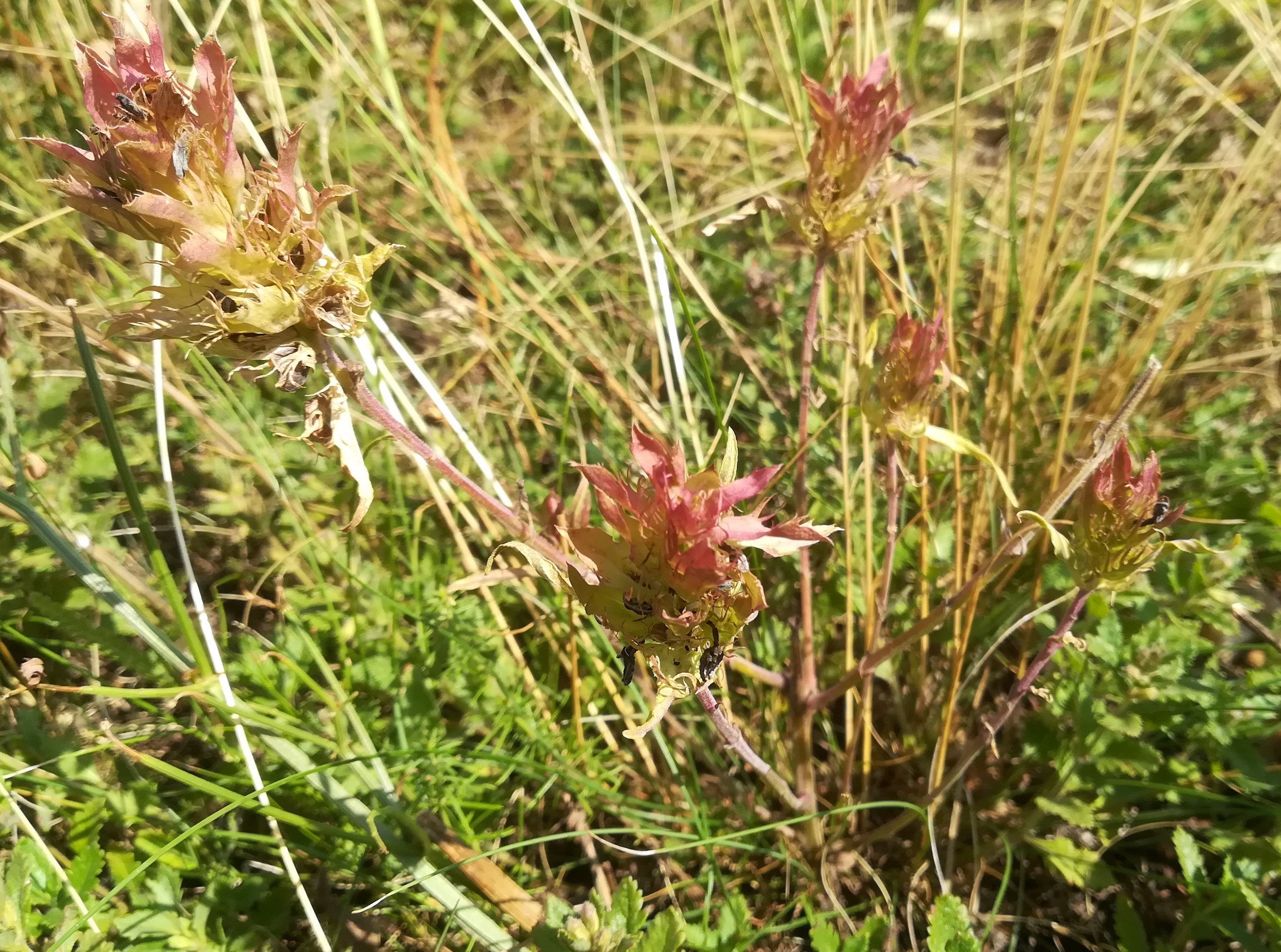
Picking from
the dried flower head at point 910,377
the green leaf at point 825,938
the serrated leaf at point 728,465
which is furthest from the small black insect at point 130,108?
the green leaf at point 825,938

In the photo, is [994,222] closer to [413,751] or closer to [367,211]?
[367,211]

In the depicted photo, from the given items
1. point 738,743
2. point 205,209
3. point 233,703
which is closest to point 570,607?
point 738,743

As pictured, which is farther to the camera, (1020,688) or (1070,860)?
(1070,860)

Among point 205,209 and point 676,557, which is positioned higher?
point 205,209

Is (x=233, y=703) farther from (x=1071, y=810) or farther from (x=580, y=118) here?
(x=1071, y=810)

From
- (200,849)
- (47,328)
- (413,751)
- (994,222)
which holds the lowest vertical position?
(200,849)

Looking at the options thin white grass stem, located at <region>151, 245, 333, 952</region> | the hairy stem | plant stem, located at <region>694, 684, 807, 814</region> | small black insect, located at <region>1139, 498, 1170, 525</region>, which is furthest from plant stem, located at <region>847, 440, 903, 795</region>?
thin white grass stem, located at <region>151, 245, 333, 952</region>

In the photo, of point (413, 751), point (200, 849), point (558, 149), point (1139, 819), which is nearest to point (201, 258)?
point (413, 751)
